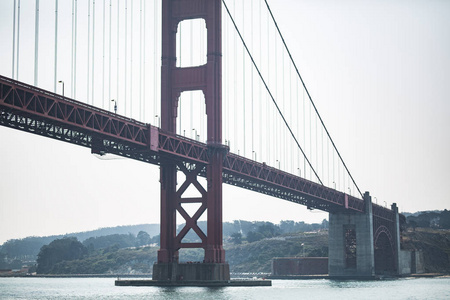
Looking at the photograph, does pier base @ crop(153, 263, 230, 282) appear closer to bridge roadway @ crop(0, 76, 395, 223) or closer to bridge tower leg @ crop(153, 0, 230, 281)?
bridge tower leg @ crop(153, 0, 230, 281)

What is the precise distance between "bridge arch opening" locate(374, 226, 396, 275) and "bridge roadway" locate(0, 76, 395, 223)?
4998 cm

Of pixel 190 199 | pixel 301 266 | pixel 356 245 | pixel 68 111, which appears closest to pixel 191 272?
pixel 190 199

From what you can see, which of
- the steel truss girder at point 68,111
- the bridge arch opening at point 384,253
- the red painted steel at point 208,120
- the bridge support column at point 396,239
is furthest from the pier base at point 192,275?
the bridge support column at point 396,239

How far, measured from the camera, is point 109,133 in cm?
6681

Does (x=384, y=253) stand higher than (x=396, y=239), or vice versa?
(x=396, y=239)

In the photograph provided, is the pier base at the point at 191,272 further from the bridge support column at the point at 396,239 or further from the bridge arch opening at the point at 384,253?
the bridge support column at the point at 396,239

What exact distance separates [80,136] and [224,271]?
21.1 meters

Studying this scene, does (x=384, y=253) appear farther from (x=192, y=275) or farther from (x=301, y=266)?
(x=192, y=275)

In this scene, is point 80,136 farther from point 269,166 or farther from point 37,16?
point 269,166

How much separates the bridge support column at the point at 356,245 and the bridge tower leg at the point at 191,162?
5629 centimetres

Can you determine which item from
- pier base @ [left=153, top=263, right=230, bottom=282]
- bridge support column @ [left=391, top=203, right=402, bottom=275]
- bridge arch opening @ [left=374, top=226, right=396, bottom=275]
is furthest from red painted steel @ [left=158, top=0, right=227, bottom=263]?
bridge support column @ [left=391, top=203, right=402, bottom=275]

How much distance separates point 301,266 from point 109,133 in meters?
102

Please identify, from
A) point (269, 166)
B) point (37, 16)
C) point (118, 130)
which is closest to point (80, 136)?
point (118, 130)

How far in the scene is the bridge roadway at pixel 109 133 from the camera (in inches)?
2295
